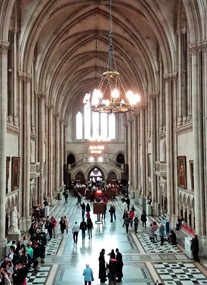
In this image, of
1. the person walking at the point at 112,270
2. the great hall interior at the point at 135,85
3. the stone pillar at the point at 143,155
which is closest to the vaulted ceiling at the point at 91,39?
the great hall interior at the point at 135,85

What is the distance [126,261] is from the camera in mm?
14922

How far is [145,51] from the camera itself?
28297 millimetres

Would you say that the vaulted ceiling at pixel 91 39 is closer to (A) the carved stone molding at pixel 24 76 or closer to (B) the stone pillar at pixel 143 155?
(A) the carved stone molding at pixel 24 76

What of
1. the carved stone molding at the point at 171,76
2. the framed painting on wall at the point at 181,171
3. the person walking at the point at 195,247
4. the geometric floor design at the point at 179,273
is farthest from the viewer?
the carved stone molding at the point at 171,76

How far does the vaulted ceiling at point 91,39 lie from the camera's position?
2170cm

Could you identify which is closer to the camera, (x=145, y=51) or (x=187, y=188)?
(x=187, y=188)

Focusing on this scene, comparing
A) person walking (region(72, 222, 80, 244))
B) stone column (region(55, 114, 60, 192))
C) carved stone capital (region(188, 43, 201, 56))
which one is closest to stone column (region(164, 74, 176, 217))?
carved stone capital (region(188, 43, 201, 56))

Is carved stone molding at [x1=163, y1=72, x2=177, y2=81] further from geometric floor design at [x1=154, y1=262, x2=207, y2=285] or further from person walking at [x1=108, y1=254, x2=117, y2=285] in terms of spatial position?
person walking at [x1=108, y1=254, x2=117, y2=285]

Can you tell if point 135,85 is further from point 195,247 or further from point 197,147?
point 195,247

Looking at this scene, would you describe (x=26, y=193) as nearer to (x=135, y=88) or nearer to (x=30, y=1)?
(x=30, y=1)

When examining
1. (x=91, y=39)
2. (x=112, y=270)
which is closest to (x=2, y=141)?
(x=112, y=270)

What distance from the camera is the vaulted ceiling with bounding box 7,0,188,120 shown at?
21.7 meters

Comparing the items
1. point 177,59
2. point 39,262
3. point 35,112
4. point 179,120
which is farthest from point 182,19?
point 39,262

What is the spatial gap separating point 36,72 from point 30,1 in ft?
23.4
